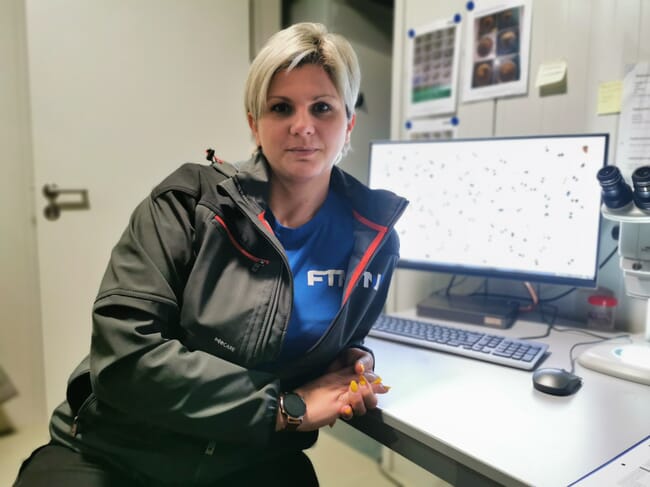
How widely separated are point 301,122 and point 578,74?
3.01ft

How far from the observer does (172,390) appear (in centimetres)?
77

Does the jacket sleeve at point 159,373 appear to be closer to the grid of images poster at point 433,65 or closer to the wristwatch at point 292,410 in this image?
the wristwatch at point 292,410

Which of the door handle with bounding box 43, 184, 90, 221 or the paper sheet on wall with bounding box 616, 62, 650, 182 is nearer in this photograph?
the paper sheet on wall with bounding box 616, 62, 650, 182

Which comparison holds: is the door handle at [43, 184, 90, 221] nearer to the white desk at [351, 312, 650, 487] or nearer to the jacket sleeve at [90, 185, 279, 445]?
the jacket sleeve at [90, 185, 279, 445]

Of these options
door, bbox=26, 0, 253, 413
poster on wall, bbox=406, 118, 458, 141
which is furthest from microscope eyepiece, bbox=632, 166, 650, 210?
door, bbox=26, 0, 253, 413

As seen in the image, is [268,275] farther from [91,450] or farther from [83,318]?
[83,318]

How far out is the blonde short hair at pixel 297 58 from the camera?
913 mm

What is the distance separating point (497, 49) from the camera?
154 centimetres

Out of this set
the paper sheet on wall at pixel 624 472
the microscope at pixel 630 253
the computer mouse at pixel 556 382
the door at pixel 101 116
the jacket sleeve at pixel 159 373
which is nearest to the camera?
the paper sheet on wall at pixel 624 472

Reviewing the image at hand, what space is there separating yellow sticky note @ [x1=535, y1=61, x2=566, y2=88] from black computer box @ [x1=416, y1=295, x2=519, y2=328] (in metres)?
0.66

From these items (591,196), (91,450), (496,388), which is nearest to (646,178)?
(591,196)

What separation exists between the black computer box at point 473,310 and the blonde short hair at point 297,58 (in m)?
0.69

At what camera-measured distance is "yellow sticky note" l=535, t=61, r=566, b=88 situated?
4.53 ft

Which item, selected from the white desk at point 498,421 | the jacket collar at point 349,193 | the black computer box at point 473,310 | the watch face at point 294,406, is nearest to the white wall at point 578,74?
the black computer box at point 473,310
